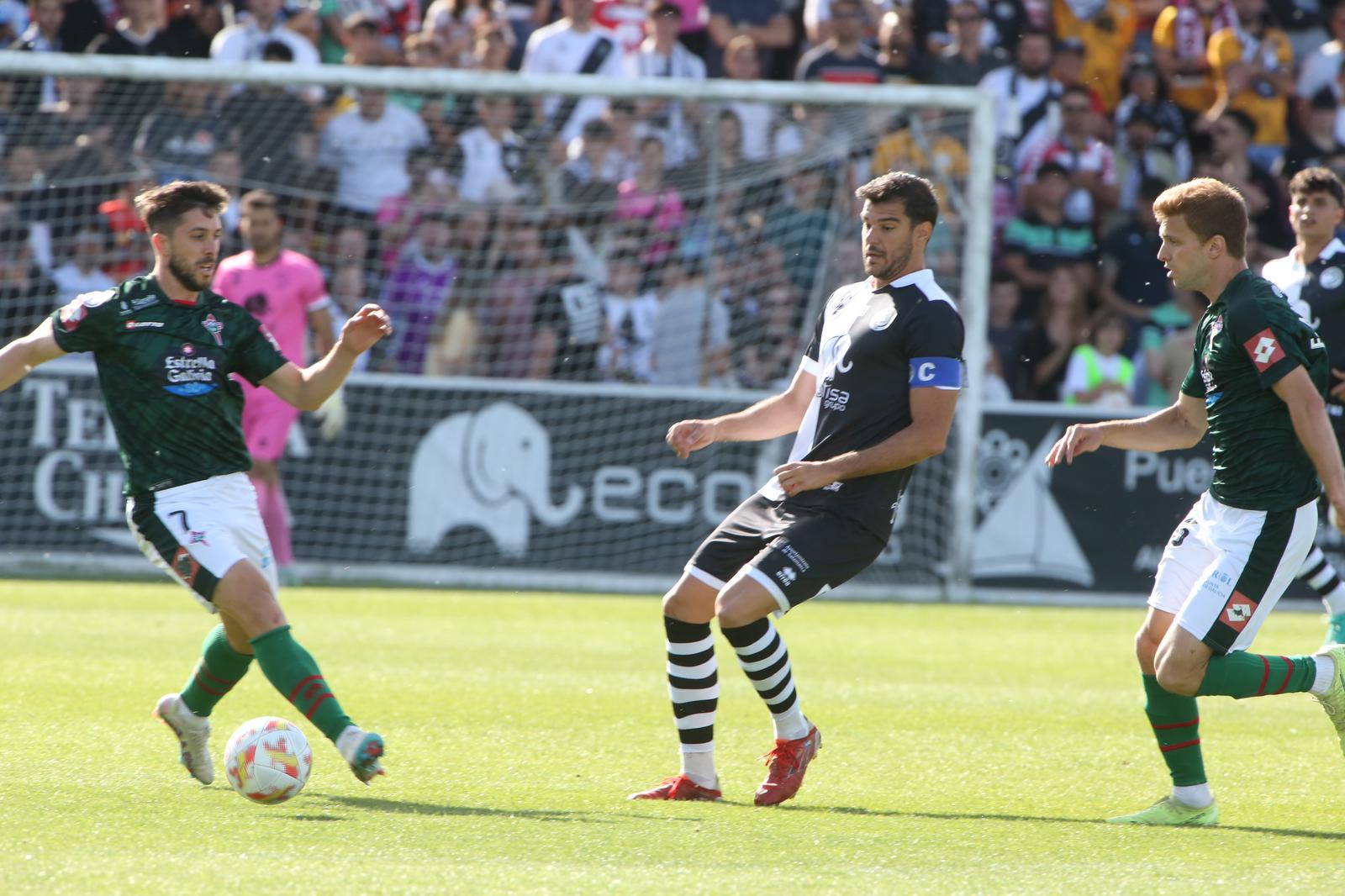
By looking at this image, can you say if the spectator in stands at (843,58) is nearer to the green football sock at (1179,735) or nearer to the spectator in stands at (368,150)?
the spectator in stands at (368,150)

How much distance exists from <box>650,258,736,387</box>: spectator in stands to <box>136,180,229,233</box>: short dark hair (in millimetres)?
8793

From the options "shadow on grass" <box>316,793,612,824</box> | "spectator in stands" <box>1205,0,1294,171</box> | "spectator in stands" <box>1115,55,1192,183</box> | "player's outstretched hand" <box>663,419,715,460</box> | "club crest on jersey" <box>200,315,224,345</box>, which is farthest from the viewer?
"spectator in stands" <box>1205,0,1294,171</box>

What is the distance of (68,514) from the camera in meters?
13.3

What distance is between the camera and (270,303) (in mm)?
11711

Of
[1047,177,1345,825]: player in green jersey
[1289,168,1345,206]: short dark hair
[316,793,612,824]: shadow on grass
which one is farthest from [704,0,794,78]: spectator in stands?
[316,793,612,824]: shadow on grass

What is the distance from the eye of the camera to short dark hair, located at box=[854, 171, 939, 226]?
19.2ft

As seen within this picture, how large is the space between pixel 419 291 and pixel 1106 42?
7.98 meters

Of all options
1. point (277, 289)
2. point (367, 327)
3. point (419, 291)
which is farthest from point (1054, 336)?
point (367, 327)

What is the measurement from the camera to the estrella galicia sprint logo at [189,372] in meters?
5.92

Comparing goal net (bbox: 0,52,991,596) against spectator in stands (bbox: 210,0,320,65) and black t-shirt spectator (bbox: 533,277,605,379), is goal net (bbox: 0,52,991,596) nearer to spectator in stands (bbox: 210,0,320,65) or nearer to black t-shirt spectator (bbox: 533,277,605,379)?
black t-shirt spectator (bbox: 533,277,605,379)

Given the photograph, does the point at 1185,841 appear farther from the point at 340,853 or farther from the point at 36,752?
the point at 36,752

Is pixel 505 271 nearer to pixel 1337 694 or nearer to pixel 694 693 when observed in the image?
pixel 694 693

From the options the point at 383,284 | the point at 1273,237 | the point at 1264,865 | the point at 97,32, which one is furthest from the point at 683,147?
the point at 1264,865

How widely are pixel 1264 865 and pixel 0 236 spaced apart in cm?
1181
